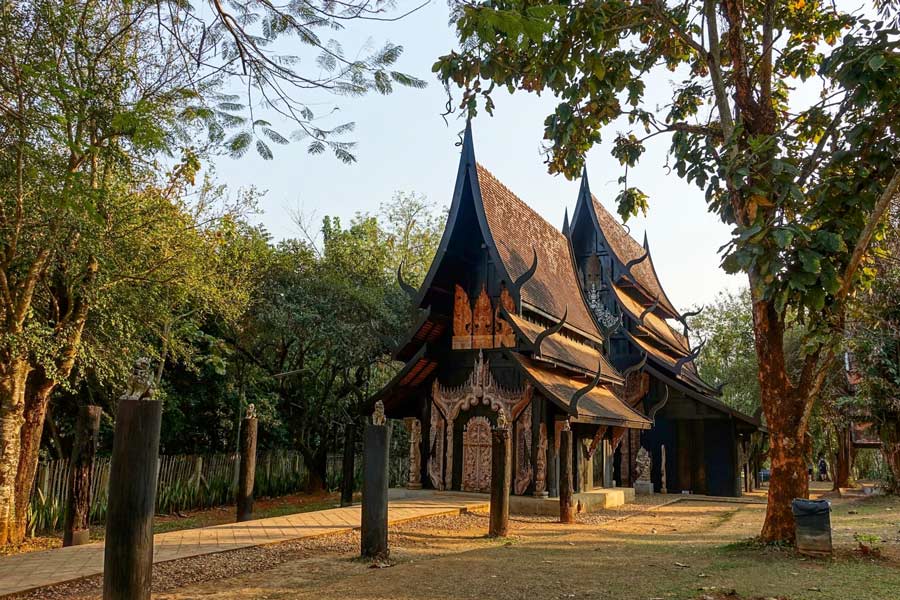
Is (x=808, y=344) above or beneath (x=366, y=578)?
above

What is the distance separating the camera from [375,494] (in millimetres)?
7855

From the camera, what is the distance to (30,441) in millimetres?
10758

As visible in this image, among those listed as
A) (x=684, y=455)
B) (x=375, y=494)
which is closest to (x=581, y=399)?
(x=375, y=494)

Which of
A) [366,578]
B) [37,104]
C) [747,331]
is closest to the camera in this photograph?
[366,578]

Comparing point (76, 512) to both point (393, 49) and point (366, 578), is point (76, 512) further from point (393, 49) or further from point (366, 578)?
point (393, 49)

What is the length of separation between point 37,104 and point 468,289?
9103 mm

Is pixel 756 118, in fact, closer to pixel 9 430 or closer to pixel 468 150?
pixel 468 150

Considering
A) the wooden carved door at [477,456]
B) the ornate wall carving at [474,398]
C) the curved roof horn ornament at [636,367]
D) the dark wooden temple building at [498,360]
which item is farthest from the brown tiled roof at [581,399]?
the curved roof horn ornament at [636,367]

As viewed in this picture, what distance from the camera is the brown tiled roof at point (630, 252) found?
75.3 feet

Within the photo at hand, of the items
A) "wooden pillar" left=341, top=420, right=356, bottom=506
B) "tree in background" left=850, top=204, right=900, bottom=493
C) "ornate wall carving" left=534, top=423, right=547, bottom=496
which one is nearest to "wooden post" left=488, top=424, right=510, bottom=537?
"ornate wall carving" left=534, top=423, right=547, bottom=496

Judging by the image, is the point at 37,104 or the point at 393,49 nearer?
the point at 393,49

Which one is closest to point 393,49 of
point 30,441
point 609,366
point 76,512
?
point 76,512

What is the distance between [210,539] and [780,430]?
717cm

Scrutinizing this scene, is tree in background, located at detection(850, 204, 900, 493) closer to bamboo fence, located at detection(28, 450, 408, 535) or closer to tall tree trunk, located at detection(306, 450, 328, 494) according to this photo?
bamboo fence, located at detection(28, 450, 408, 535)
